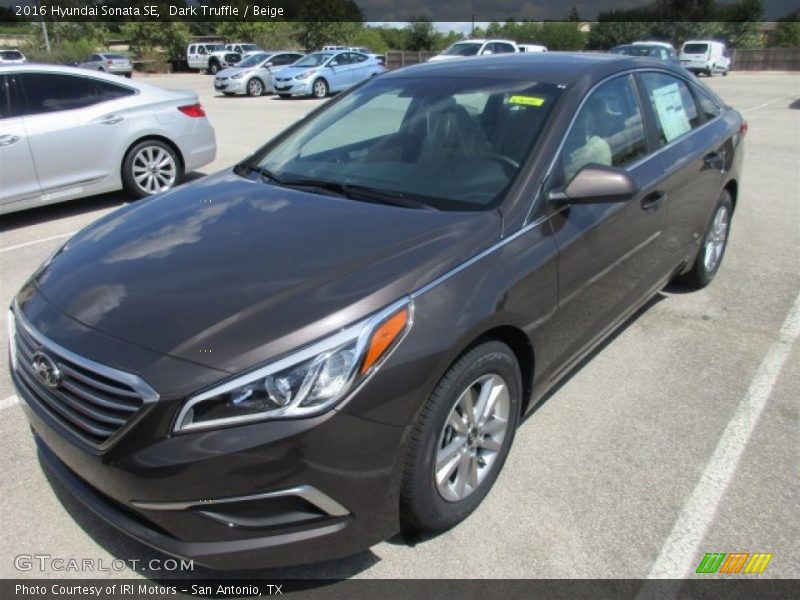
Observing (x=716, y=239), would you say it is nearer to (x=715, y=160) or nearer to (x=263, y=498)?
(x=715, y=160)

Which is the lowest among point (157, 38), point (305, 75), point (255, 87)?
point (255, 87)

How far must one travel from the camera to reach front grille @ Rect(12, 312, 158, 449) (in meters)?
1.92

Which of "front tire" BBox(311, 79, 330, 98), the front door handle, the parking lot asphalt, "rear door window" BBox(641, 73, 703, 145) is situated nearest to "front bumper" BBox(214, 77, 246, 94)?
"front tire" BBox(311, 79, 330, 98)

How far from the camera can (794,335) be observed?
160 inches

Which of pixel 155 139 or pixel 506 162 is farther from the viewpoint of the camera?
pixel 155 139

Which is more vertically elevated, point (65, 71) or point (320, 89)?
point (65, 71)

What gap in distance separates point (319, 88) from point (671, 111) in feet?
61.2

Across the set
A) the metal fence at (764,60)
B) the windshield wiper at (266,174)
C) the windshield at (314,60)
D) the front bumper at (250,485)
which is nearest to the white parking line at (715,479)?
the front bumper at (250,485)

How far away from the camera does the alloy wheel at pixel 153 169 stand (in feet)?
22.8

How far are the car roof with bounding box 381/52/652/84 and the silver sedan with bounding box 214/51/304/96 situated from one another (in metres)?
19.9

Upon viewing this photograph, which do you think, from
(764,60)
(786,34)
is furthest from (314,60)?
(786,34)

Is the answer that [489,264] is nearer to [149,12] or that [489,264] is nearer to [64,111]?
[64,111]

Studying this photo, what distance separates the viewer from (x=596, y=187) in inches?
105

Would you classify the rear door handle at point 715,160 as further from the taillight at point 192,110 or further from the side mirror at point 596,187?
A: the taillight at point 192,110
